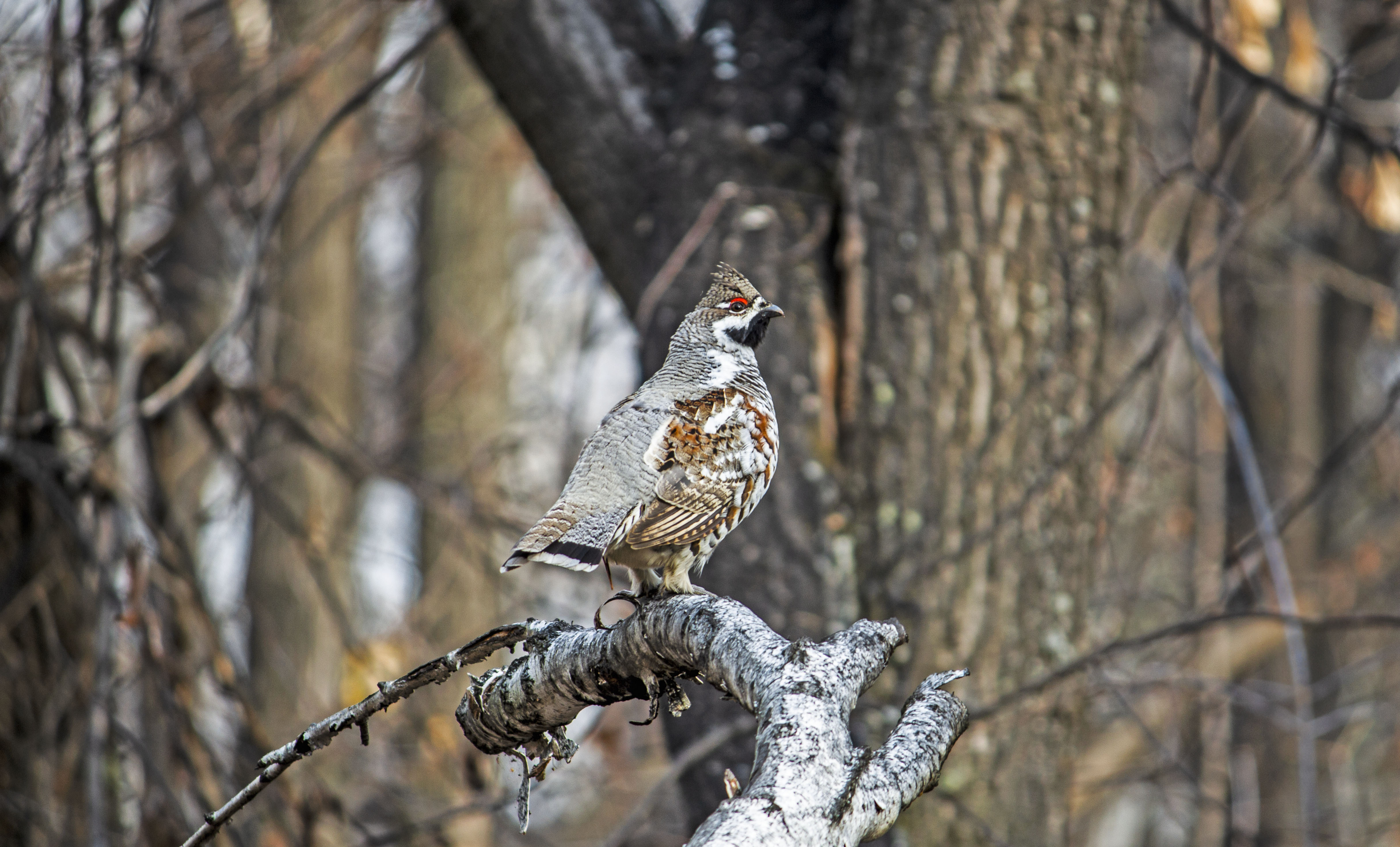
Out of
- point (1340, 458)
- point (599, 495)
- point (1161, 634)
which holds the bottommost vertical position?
point (1340, 458)

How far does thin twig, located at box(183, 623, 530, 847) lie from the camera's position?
6.87ft

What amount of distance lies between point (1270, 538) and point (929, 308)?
1751 millimetres

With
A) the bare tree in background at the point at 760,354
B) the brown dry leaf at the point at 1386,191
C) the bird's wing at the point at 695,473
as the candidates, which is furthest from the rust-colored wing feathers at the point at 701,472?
the brown dry leaf at the point at 1386,191

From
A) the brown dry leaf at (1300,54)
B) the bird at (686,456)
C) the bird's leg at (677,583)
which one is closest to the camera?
the bird at (686,456)

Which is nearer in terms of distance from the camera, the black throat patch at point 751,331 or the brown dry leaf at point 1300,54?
the black throat patch at point 751,331

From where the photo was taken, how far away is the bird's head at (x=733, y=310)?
3.03m

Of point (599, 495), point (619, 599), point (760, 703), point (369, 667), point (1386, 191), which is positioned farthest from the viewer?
point (1386, 191)

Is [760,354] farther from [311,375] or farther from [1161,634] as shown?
[311,375]

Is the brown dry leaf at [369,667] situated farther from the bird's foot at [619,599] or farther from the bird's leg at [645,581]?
the bird's foot at [619,599]

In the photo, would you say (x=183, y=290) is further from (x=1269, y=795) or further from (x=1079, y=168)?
(x=1269, y=795)

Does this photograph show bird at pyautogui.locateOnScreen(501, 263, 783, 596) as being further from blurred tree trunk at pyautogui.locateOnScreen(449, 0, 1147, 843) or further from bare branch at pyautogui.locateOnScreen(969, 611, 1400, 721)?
bare branch at pyautogui.locateOnScreen(969, 611, 1400, 721)

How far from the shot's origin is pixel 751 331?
311 centimetres

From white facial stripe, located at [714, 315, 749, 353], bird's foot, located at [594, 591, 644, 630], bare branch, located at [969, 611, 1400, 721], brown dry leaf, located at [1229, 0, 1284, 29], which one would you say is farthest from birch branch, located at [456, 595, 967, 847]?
brown dry leaf, located at [1229, 0, 1284, 29]

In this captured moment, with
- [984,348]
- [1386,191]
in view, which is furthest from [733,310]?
[1386,191]
